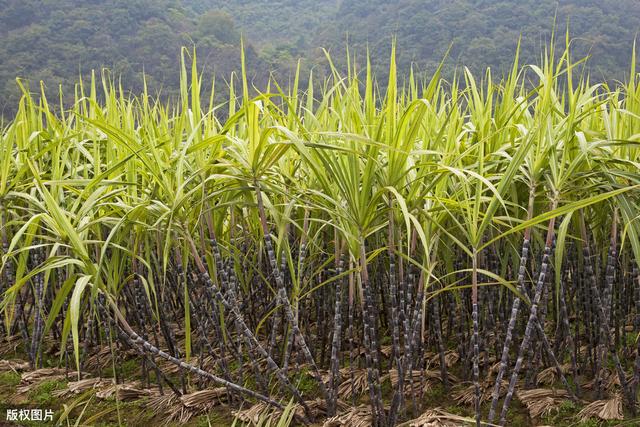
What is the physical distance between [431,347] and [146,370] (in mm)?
1004

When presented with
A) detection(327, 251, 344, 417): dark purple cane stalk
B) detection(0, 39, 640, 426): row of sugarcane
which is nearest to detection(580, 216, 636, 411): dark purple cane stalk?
detection(0, 39, 640, 426): row of sugarcane

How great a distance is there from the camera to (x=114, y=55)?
19.8 m

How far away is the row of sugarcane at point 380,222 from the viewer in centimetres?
134

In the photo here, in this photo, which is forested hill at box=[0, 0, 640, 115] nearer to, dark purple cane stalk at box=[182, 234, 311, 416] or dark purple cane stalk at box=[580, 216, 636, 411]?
dark purple cane stalk at box=[580, 216, 636, 411]

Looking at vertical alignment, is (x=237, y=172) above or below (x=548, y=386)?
above

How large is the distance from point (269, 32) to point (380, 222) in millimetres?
23628

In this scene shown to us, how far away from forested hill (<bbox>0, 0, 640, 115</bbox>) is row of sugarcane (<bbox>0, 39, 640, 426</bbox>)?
13739 millimetres

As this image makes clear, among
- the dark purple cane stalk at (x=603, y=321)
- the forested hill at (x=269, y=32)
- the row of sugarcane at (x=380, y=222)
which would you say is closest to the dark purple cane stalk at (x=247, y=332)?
the row of sugarcane at (x=380, y=222)

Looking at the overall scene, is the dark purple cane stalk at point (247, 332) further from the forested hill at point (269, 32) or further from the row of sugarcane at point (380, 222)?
the forested hill at point (269, 32)

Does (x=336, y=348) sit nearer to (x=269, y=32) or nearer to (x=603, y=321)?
(x=603, y=321)

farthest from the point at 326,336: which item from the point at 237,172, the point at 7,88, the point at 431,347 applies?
the point at 7,88

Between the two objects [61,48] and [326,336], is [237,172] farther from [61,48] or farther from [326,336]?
[61,48]

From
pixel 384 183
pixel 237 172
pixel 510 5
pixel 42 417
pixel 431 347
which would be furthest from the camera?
pixel 510 5

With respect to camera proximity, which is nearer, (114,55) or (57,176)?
(57,176)
